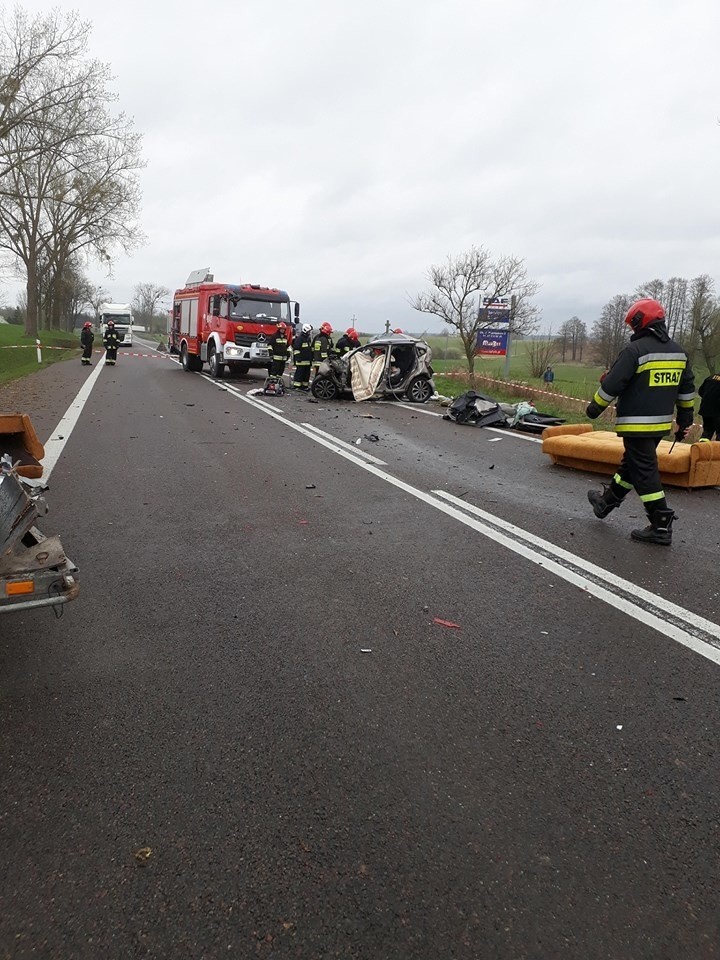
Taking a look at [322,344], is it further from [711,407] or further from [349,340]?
[711,407]

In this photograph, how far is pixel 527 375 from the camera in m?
29.7

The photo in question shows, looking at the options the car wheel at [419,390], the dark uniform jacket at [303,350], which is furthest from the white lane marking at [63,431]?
the car wheel at [419,390]

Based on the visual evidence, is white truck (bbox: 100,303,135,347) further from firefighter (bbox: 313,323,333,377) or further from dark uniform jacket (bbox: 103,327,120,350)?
firefighter (bbox: 313,323,333,377)

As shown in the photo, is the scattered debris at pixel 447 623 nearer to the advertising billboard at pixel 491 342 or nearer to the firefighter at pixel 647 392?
the firefighter at pixel 647 392

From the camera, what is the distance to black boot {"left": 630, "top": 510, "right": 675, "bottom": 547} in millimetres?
5473

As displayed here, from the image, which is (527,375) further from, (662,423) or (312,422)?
(662,423)

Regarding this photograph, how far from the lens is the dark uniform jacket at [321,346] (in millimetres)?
16891

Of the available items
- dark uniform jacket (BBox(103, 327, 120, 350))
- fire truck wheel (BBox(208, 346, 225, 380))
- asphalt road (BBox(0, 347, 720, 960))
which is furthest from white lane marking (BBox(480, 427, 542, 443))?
dark uniform jacket (BBox(103, 327, 120, 350))

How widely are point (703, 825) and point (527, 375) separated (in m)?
28.6

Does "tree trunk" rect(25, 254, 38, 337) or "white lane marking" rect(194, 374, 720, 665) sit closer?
"white lane marking" rect(194, 374, 720, 665)

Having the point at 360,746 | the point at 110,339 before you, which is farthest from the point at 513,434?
the point at 110,339

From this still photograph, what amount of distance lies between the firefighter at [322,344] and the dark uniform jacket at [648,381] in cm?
1162

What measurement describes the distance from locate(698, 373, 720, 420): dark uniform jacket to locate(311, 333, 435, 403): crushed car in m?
7.12

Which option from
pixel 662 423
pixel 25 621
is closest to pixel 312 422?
pixel 662 423
